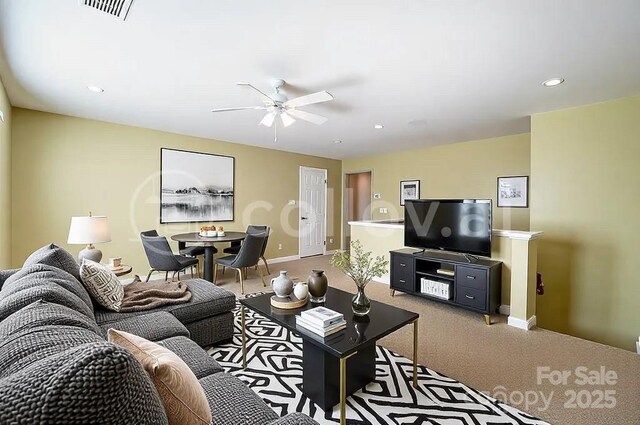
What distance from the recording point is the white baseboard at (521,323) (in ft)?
9.56

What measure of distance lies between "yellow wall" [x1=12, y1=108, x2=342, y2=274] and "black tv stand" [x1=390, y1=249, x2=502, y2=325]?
321 centimetres

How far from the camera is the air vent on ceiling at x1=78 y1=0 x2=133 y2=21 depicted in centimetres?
165

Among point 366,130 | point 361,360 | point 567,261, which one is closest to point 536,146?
point 567,261

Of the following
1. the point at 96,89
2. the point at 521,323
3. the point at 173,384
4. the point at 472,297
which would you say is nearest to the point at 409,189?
the point at 472,297

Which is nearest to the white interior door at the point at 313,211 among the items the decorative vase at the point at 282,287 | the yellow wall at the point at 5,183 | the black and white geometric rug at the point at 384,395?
the black and white geometric rug at the point at 384,395

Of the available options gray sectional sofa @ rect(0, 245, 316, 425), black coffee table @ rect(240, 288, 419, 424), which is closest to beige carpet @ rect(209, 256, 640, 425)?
black coffee table @ rect(240, 288, 419, 424)

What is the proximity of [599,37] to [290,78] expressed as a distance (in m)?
2.24

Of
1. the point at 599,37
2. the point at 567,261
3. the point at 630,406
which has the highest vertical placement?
the point at 599,37

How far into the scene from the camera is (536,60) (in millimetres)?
2250

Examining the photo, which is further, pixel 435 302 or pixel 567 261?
pixel 435 302

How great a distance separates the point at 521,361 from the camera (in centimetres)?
232

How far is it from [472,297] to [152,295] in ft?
10.2

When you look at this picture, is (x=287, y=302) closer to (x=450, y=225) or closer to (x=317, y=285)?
(x=317, y=285)

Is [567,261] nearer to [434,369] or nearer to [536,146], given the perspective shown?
[536,146]
